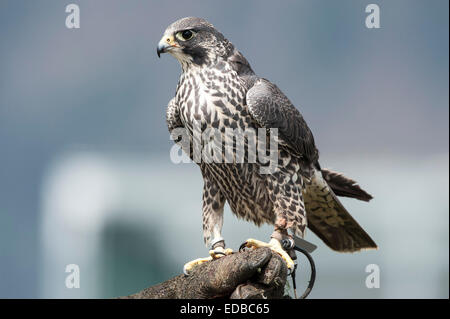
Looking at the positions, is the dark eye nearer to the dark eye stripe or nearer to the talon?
the dark eye stripe

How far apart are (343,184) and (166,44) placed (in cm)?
100

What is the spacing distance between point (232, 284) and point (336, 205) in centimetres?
70

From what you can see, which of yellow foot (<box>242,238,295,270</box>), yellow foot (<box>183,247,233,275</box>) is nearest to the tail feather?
yellow foot (<box>242,238,295,270</box>)

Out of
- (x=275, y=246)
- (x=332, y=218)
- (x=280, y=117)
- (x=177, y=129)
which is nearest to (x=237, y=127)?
(x=280, y=117)

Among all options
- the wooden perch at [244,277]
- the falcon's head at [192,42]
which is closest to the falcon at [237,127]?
the falcon's head at [192,42]

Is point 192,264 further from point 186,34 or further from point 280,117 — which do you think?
point 186,34

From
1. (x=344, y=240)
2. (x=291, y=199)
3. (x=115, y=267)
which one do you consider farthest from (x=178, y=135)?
(x=115, y=267)

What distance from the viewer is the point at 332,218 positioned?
2609 mm

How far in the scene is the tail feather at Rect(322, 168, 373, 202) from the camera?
8.49ft

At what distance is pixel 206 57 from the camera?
228 cm

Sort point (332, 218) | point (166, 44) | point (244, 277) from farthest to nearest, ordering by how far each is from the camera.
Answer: point (332, 218), point (166, 44), point (244, 277)

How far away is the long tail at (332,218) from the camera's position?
2.52 m
